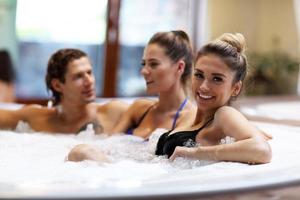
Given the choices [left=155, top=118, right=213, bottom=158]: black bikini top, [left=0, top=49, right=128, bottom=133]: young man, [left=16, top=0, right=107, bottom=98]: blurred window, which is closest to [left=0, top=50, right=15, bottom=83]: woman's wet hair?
[left=16, top=0, right=107, bottom=98]: blurred window

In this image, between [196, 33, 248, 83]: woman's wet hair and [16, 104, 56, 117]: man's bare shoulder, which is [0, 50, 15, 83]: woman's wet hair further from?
[196, 33, 248, 83]: woman's wet hair

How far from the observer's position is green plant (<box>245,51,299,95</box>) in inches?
230

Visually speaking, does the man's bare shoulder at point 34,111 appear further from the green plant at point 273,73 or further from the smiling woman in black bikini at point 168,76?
the green plant at point 273,73

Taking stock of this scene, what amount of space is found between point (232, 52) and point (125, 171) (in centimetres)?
53

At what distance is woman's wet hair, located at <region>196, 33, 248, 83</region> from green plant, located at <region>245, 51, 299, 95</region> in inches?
158

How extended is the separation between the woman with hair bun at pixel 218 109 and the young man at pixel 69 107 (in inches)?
33.4

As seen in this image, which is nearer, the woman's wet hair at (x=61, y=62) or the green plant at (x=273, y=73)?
the woman's wet hair at (x=61, y=62)

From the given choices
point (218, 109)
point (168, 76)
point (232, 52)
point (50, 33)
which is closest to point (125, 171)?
point (218, 109)

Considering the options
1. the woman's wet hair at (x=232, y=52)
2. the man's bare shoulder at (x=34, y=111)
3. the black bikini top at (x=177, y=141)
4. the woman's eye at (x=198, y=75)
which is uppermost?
the woman's wet hair at (x=232, y=52)

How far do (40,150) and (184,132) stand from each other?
755mm

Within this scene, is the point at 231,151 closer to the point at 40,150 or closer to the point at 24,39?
the point at 40,150

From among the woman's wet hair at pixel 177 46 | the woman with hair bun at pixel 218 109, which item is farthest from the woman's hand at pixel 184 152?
the woman's wet hair at pixel 177 46

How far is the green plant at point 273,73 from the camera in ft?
19.2

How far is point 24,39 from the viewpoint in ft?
17.0
